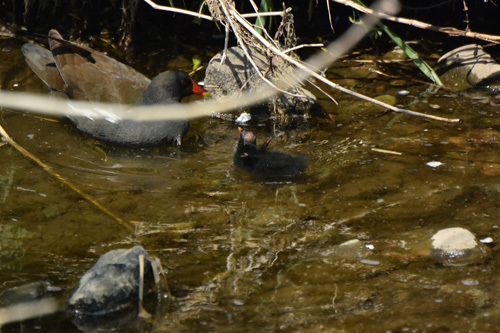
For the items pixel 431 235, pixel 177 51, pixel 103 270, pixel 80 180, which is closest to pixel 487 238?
pixel 431 235

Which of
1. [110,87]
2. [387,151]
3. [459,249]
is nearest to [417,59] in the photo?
[387,151]

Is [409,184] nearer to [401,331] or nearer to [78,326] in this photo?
[401,331]

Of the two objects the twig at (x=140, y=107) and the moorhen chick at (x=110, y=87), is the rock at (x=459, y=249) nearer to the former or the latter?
the twig at (x=140, y=107)

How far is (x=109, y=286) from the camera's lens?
321cm

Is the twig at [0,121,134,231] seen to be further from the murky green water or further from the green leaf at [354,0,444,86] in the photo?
the green leaf at [354,0,444,86]

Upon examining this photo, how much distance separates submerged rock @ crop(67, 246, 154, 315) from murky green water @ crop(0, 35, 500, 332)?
13 centimetres

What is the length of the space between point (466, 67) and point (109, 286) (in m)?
4.24

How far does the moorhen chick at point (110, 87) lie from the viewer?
526cm

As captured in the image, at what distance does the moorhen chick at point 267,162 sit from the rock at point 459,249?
1284mm

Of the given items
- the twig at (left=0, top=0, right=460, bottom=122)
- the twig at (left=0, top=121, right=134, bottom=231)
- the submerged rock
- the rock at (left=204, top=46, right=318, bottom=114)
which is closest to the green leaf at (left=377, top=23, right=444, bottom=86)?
the twig at (left=0, top=0, right=460, bottom=122)

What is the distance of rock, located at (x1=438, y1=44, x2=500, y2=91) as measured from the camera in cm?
604

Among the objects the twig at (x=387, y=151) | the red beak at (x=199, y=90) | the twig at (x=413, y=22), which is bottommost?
the twig at (x=387, y=151)

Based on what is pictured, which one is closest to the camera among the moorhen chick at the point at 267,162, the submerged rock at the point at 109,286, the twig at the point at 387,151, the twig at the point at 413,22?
the submerged rock at the point at 109,286

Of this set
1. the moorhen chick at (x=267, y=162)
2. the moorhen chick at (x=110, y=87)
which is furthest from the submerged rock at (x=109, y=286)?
the moorhen chick at (x=110, y=87)
